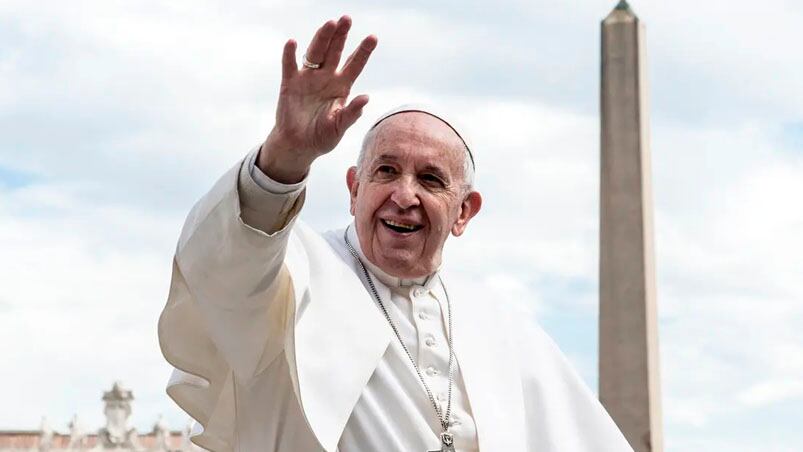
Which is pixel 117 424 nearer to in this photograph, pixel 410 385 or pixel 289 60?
pixel 410 385

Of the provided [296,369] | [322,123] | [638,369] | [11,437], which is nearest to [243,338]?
[296,369]

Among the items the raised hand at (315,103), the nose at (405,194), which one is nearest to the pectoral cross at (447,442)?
the nose at (405,194)

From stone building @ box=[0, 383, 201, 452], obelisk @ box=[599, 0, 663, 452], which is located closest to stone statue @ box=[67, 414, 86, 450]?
stone building @ box=[0, 383, 201, 452]

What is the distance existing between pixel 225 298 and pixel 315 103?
48 centimetres

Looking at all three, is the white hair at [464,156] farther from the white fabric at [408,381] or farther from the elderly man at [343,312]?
the white fabric at [408,381]

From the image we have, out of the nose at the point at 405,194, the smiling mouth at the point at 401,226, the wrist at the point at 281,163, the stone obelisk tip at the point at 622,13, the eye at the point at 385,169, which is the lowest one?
the wrist at the point at 281,163

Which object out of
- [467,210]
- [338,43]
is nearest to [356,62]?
[338,43]

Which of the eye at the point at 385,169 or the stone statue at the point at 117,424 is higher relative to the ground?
the stone statue at the point at 117,424

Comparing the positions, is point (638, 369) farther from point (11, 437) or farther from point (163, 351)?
point (11, 437)

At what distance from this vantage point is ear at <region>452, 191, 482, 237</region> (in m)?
4.47

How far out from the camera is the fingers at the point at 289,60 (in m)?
3.66

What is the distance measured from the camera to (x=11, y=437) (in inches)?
1068

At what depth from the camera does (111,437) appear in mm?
28016

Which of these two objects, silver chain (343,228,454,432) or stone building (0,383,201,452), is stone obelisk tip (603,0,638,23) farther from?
stone building (0,383,201,452)
